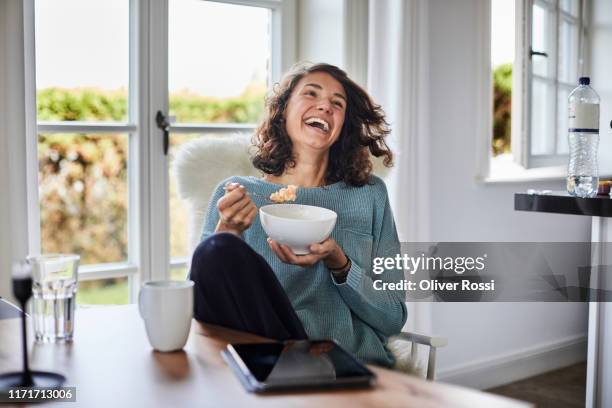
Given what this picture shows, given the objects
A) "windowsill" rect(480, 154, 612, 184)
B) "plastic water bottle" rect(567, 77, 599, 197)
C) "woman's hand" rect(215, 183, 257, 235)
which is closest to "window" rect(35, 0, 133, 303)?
"woman's hand" rect(215, 183, 257, 235)

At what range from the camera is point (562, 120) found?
3.53 m

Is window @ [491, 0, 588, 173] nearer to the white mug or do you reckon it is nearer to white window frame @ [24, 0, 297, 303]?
white window frame @ [24, 0, 297, 303]

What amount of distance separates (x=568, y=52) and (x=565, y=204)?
1.80m

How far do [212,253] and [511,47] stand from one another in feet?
8.07

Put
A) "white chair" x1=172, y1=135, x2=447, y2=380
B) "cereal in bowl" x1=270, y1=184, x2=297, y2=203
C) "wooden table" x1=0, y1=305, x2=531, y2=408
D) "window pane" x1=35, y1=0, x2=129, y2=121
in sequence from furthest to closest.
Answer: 1. "window pane" x1=35, y1=0, x2=129, y2=121
2. "white chair" x1=172, y1=135, x2=447, y2=380
3. "cereal in bowl" x1=270, y1=184, x2=297, y2=203
4. "wooden table" x1=0, y1=305, x2=531, y2=408

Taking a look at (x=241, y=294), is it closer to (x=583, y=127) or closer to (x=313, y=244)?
(x=313, y=244)

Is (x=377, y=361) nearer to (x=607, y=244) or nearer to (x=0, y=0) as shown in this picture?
(x=607, y=244)

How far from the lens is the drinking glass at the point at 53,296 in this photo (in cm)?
105

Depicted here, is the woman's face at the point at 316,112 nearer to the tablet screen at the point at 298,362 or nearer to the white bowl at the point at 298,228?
the white bowl at the point at 298,228

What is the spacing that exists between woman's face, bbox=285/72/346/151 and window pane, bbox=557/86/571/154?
1992mm

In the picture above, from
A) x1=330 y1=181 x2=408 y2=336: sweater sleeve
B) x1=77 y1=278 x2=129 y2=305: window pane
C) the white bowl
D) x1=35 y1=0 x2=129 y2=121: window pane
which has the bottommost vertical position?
x1=77 y1=278 x2=129 y2=305: window pane

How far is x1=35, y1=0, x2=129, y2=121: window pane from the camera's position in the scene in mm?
2148

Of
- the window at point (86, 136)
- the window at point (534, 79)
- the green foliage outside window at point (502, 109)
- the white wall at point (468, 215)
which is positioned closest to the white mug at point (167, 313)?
the window at point (86, 136)

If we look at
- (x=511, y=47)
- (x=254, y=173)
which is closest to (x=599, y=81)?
(x=511, y=47)
